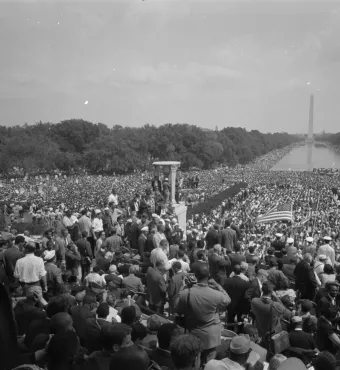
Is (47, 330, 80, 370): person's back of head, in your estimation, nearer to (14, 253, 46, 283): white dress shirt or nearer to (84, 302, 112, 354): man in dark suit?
(84, 302, 112, 354): man in dark suit

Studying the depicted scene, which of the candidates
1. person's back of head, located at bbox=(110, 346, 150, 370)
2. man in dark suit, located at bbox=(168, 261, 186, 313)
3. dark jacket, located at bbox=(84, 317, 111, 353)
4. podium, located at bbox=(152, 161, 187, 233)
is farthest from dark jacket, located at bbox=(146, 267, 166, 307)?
podium, located at bbox=(152, 161, 187, 233)

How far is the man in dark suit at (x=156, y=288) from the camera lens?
6672mm

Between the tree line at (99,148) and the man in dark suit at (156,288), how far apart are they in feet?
202

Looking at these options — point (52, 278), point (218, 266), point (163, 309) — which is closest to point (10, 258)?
point (52, 278)

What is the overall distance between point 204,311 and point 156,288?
6.94 feet

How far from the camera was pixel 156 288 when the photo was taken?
669 centimetres

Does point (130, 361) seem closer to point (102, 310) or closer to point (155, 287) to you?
point (102, 310)

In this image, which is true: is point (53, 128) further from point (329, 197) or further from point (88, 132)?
point (329, 197)

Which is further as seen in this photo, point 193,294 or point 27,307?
point 27,307

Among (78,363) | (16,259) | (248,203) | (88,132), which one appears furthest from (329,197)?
(88,132)

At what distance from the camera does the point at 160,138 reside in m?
95.1

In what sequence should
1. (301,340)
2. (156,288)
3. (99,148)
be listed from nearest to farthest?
(301,340)
(156,288)
(99,148)

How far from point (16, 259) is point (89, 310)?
2969mm

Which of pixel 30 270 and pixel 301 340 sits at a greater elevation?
pixel 30 270
